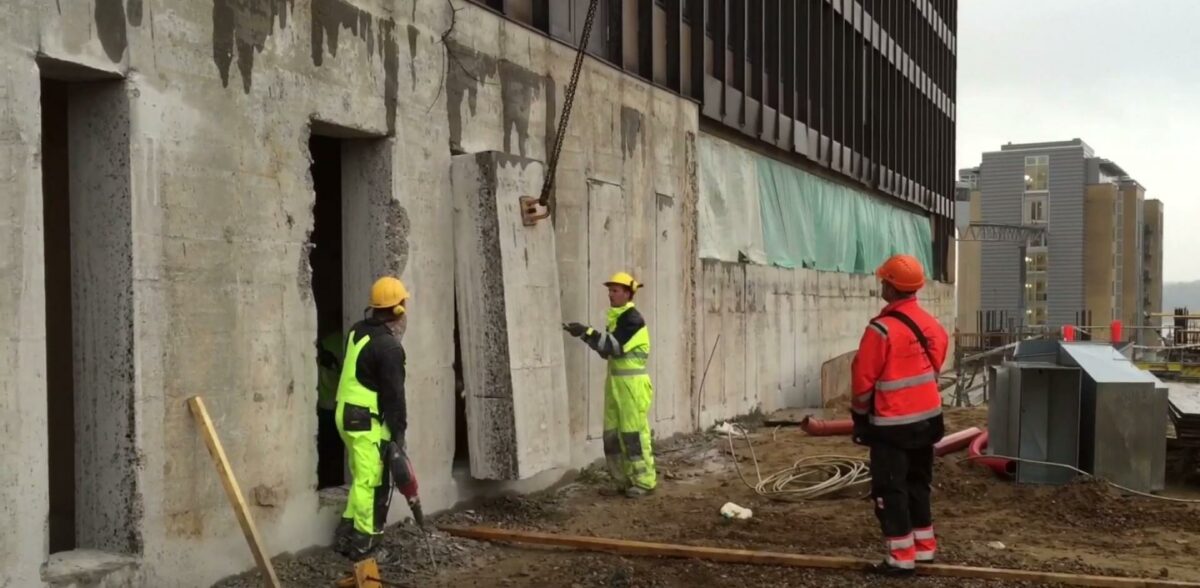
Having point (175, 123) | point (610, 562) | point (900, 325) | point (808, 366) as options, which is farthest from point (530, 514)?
point (808, 366)

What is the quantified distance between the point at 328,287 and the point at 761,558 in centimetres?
500

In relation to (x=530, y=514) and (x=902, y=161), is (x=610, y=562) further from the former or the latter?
(x=902, y=161)

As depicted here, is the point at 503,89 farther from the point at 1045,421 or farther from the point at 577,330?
the point at 1045,421

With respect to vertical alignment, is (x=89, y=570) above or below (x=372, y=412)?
below

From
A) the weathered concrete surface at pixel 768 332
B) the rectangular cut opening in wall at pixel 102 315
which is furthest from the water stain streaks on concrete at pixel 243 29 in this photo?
the weathered concrete surface at pixel 768 332

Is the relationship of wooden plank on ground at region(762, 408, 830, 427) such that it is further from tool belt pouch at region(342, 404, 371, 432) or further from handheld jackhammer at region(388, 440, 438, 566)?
tool belt pouch at region(342, 404, 371, 432)

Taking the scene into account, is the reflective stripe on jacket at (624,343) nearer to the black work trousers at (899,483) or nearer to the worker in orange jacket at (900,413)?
the worker in orange jacket at (900,413)

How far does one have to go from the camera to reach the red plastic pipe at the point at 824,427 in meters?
9.27

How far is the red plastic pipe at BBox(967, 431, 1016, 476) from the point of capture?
916cm

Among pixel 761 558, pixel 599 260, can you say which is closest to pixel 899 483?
pixel 761 558

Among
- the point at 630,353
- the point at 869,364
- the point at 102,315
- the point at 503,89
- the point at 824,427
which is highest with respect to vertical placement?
the point at 503,89

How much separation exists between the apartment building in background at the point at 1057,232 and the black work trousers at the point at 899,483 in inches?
2306

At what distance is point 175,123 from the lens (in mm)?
5227

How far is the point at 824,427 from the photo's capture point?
9.58m
